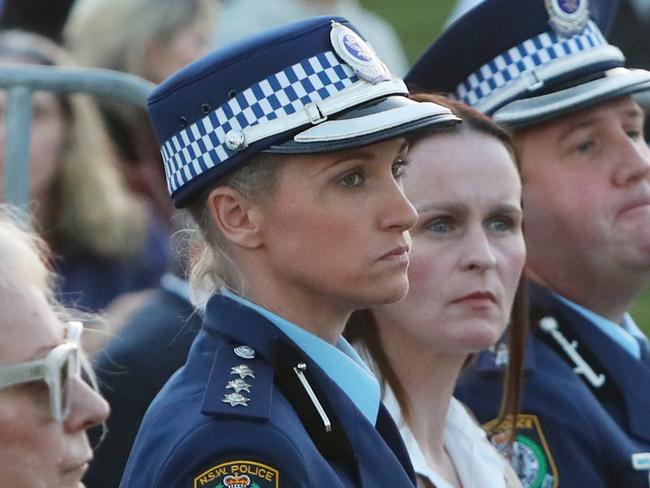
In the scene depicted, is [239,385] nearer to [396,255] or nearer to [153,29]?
[396,255]

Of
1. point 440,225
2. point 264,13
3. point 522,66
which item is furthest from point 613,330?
point 264,13

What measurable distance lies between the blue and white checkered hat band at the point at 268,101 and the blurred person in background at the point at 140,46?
6.47 feet

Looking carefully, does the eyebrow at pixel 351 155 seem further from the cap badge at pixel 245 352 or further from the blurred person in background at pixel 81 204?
the blurred person in background at pixel 81 204

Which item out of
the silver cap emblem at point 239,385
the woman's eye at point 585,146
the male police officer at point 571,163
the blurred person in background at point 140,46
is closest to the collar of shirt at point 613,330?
the male police officer at point 571,163

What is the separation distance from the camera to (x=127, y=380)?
3.92m

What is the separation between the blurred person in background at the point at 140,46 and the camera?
16.5ft

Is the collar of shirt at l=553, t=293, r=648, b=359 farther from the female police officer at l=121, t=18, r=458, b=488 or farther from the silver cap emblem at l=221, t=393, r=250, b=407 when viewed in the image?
the silver cap emblem at l=221, t=393, r=250, b=407

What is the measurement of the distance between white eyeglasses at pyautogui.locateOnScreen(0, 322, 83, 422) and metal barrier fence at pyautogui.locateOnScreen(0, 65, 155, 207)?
61.2 inches

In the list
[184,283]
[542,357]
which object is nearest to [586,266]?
[542,357]

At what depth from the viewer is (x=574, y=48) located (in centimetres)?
416

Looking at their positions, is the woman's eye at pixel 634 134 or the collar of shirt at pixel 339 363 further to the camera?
the woman's eye at pixel 634 134

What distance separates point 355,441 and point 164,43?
2659 millimetres

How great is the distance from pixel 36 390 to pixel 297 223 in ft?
1.64

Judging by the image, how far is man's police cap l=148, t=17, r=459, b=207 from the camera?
2.87m
